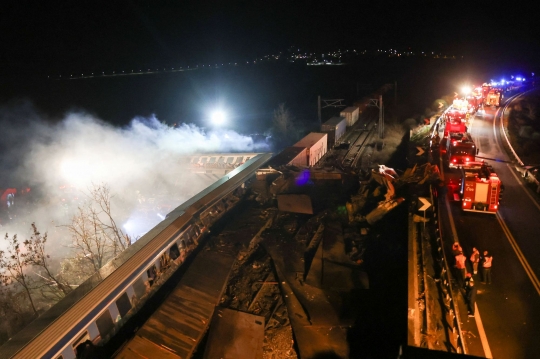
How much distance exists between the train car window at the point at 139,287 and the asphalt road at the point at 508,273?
7.72 metres

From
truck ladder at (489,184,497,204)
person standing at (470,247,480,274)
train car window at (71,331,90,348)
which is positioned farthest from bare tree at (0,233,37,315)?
truck ladder at (489,184,497,204)

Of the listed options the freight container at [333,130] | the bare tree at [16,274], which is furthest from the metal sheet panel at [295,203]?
the freight container at [333,130]

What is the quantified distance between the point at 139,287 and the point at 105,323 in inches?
51.8

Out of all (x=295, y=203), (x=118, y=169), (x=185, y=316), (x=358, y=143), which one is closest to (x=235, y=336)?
(x=185, y=316)

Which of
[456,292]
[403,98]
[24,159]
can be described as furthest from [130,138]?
[403,98]

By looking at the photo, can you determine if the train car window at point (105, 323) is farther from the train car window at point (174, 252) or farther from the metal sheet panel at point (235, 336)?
the train car window at point (174, 252)

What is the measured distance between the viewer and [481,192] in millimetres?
11680

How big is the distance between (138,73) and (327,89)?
7231 cm

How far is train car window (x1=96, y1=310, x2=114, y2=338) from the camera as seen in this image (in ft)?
23.6

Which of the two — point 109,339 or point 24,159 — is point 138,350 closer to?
point 109,339

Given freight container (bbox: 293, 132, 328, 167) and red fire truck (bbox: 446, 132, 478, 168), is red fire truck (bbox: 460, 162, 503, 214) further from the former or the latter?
freight container (bbox: 293, 132, 328, 167)

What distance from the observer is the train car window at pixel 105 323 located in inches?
283

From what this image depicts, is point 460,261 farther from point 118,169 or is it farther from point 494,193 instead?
point 118,169

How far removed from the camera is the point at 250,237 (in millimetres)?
10648
